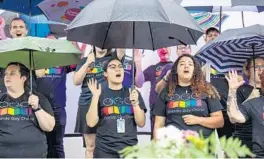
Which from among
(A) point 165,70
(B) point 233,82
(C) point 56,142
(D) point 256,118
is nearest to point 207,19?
(A) point 165,70

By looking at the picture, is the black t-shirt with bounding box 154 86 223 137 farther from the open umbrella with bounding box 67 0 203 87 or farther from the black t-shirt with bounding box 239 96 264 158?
the open umbrella with bounding box 67 0 203 87

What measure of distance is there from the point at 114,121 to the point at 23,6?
6.80ft

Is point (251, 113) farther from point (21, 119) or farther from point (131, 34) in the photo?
point (21, 119)

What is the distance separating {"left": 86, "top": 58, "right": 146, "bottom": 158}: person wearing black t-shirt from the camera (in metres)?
5.48

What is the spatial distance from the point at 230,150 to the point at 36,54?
339 centimetres

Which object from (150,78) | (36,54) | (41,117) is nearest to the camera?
(41,117)

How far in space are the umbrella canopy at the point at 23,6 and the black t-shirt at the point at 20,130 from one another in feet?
5.33

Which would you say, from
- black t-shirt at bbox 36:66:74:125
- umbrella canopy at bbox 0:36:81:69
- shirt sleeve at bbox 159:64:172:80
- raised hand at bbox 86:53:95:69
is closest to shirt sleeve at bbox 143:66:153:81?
shirt sleeve at bbox 159:64:172:80

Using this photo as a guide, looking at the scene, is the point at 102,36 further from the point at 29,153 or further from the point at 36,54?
the point at 29,153

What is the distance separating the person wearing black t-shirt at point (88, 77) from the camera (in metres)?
6.09

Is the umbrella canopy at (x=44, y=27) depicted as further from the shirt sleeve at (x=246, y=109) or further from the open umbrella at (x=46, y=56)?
the shirt sleeve at (x=246, y=109)

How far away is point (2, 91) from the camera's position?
599 centimetres

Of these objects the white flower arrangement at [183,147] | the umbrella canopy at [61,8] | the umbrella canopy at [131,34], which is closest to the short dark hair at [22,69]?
the umbrella canopy at [131,34]

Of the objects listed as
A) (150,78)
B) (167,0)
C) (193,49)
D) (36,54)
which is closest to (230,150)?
(167,0)
